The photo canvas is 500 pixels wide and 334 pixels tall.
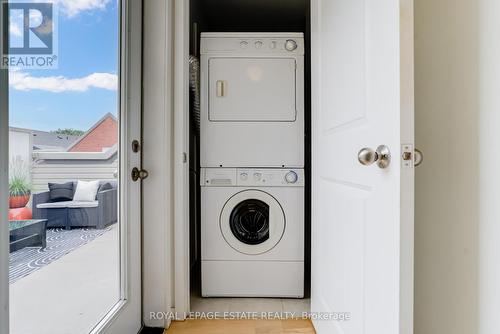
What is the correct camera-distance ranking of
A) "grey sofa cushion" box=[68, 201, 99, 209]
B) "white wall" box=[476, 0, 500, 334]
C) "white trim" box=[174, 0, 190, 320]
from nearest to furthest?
"white wall" box=[476, 0, 500, 334] → "grey sofa cushion" box=[68, 201, 99, 209] → "white trim" box=[174, 0, 190, 320]

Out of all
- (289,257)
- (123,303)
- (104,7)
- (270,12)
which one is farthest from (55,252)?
(270,12)

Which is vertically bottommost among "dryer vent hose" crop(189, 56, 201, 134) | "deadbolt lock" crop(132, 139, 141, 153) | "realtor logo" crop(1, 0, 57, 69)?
"deadbolt lock" crop(132, 139, 141, 153)

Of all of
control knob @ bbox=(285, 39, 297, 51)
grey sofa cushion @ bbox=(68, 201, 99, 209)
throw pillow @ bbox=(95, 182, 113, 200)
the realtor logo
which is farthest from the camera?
control knob @ bbox=(285, 39, 297, 51)

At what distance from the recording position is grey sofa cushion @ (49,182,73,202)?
0.92m

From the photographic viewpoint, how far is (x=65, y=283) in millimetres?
1017

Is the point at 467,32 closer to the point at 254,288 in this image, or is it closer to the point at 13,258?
the point at 13,258

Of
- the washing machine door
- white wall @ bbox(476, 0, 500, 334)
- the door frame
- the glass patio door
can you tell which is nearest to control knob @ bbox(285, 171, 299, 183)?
the washing machine door

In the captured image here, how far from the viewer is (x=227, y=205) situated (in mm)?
1841

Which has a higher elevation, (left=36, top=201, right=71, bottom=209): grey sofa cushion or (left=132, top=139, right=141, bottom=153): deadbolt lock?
(left=132, top=139, right=141, bottom=153): deadbolt lock

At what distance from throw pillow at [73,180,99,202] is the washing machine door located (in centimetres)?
84

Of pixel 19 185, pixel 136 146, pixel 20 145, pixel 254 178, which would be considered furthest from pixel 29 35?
pixel 254 178

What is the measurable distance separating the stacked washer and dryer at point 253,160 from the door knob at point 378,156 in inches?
41.1

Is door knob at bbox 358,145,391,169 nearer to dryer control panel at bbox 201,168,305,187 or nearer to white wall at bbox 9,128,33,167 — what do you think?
white wall at bbox 9,128,33,167

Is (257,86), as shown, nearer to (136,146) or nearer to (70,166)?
(136,146)
